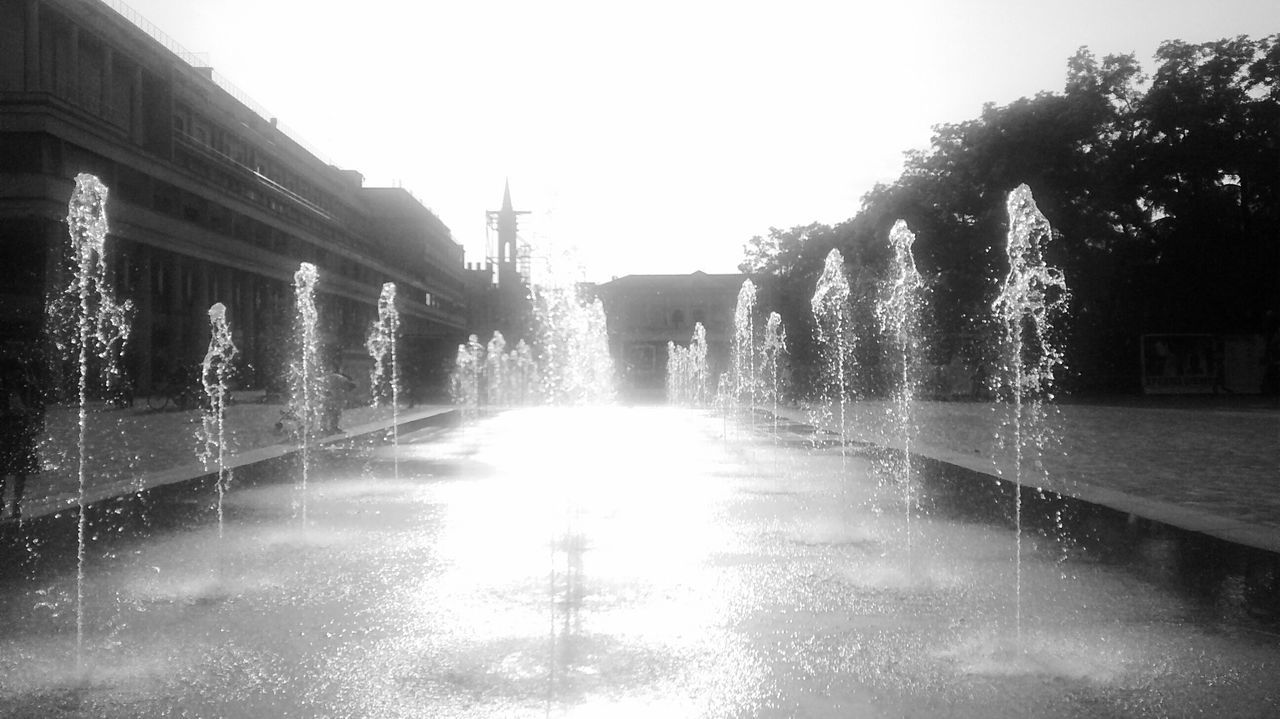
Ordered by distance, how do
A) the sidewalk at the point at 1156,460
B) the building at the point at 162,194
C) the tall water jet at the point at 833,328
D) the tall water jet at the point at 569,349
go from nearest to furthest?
1. the sidewalk at the point at 1156,460
2. the tall water jet at the point at 569,349
3. the building at the point at 162,194
4. the tall water jet at the point at 833,328

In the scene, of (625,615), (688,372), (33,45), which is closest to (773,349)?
(688,372)

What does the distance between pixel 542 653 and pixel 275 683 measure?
4.02ft

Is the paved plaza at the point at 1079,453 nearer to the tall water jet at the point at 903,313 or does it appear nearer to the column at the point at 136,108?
the tall water jet at the point at 903,313

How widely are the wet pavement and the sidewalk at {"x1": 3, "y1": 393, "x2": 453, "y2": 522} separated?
1.50 m

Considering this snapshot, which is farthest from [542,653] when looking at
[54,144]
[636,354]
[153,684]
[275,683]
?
[636,354]

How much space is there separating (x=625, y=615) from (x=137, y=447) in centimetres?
1489

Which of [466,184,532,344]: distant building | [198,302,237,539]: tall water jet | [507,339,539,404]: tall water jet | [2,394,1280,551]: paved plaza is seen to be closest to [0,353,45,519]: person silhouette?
[2,394,1280,551]: paved plaza

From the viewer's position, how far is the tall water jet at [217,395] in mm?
15051

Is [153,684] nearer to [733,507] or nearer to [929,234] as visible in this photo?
[733,507]

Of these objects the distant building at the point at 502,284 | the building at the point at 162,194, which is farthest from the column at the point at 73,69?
the distant building at the point at 502,284

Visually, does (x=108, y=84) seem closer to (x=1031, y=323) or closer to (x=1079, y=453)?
(x=1079, y=453)

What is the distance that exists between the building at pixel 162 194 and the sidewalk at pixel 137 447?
664 cm

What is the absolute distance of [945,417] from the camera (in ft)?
99.5

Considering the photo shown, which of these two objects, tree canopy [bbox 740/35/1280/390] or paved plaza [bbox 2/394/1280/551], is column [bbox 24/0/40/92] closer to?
paved plaza [bbox 2/394/1280/551]
